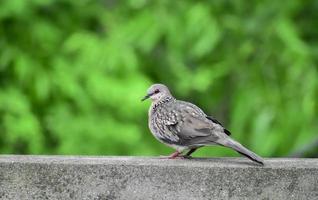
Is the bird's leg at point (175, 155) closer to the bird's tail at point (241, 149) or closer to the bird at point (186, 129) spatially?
the bird at point (186, 129)

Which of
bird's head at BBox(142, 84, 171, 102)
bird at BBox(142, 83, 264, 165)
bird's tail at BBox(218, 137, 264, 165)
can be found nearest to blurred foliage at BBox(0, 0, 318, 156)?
bird's head at BBox(142, 84, 171, 102)

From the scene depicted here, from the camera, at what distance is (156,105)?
15.4ft

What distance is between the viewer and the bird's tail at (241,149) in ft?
13.7

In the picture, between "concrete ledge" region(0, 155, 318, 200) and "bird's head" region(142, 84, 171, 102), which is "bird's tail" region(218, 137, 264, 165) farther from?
"bird's head" region(142, 84, 171, 102)

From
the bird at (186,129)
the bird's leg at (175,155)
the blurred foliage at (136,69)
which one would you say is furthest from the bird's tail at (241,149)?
the blurred foliage at (136,69)

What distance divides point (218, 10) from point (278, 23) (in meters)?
0.63

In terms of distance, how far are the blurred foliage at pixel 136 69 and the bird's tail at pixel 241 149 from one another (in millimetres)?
4485

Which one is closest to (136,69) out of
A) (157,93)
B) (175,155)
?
(157,93)

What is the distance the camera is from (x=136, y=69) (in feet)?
30.2

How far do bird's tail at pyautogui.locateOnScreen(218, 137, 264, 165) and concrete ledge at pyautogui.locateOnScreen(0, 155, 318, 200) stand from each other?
0.05 m

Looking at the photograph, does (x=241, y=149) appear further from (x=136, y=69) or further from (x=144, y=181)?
(x=136, y=69)

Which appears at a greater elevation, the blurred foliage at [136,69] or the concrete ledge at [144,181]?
the concrete ledge at [144,181]

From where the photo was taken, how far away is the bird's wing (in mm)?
4312

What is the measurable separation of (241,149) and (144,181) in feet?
1.41
